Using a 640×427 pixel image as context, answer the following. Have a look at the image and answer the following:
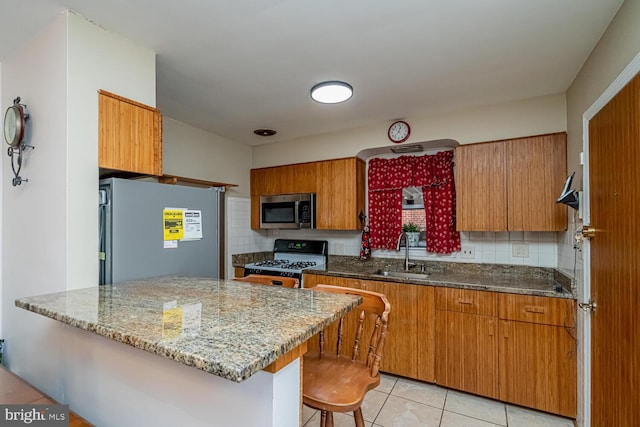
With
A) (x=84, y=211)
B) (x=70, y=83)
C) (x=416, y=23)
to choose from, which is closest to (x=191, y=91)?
(x=70, y=83)

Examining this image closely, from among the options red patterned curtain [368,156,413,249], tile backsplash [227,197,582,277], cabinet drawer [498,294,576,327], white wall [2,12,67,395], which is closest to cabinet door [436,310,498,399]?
cabinet drawer [498,294,576,327]

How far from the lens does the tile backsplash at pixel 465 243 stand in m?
2.64

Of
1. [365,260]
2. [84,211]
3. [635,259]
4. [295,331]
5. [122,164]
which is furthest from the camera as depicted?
[365,260]

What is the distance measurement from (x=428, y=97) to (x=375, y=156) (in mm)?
1060

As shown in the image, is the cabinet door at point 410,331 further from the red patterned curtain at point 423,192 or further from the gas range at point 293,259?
the gas range at point 293,259

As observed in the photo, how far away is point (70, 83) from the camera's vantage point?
1.54m

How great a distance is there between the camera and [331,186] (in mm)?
3383

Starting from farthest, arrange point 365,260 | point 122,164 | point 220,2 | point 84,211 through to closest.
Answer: point 365,260
point 122,164
point 84,211
point 220,2

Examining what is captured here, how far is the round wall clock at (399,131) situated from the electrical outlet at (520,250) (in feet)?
4.65

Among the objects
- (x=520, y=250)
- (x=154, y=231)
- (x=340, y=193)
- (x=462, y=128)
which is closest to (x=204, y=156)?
(x=340, y=193)

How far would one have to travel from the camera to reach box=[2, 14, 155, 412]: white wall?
1.54 meters

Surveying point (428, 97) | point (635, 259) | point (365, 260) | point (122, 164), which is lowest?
point (365, 260)

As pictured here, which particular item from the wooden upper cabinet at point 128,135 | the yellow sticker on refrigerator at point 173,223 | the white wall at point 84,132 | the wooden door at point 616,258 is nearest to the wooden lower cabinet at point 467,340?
the wooden door at point 616,258

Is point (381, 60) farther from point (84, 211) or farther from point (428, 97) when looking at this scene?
point (84, 211)
